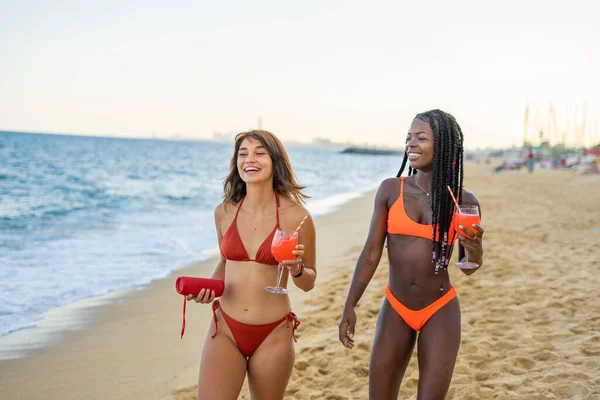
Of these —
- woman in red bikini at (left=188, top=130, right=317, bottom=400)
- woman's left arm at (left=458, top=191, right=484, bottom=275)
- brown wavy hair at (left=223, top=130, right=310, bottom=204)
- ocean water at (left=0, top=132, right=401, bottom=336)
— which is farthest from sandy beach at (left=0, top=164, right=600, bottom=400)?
brown wavy hair at (left=223, top=130, right=310, bottom=204)

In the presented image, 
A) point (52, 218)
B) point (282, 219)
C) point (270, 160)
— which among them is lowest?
point (52, 218)

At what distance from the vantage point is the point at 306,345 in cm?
534

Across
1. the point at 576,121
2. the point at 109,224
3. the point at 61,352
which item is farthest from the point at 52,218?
the point at 576,121

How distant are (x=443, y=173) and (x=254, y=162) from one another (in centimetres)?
108

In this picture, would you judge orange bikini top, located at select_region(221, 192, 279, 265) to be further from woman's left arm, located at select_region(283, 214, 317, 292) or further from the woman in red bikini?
woman's left arm, located at select_region(283, 214, 317, 292)

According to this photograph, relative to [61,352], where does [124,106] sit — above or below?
above

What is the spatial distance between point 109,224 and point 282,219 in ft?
42.5

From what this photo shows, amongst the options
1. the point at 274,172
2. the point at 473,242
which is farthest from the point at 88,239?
the point at 473,242

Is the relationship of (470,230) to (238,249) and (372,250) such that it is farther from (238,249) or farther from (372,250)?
(238,249)

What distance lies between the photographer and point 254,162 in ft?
10.2

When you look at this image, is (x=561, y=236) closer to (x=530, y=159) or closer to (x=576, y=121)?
(x=530, y=159)

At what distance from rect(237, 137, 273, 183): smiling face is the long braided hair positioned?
0.92 metres

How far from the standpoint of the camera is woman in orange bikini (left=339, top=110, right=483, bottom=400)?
295cm

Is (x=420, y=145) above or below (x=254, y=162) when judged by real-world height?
above
